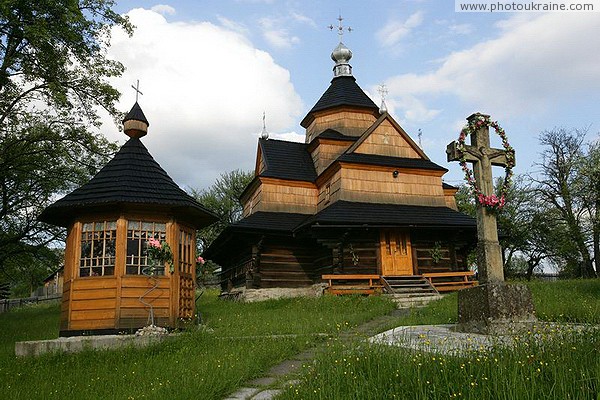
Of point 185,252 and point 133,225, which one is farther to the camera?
point 185,252

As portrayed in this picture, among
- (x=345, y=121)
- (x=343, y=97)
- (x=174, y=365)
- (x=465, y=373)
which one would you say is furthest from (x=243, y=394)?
(x=343, y=97)

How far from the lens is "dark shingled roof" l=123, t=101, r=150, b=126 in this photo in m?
12.6

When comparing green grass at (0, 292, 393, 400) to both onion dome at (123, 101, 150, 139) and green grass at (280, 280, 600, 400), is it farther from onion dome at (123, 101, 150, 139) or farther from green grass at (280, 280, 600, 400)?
onion dome at (123, 101, 150, 139)

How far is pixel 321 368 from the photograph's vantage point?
530cm

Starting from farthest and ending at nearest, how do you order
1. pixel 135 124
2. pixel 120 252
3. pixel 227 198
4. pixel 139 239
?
pixel 227 198
pixel 135 124
pixel 139 239
pixel 120 252

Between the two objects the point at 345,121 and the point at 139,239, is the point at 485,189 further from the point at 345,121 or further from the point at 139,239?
the point at 345,121

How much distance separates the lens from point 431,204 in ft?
68.3

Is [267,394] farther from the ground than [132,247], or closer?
closer

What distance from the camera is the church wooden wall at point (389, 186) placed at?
19.9 m

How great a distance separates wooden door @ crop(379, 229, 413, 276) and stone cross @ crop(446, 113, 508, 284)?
9.50 metres

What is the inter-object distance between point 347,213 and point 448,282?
16.2 ft

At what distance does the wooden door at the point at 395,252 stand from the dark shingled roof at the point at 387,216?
2.67 feet

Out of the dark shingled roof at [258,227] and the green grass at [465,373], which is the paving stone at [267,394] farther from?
the dark shingled roof at [258,227]

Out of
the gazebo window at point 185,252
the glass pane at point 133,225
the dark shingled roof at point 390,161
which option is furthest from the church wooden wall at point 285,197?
the glass pane at point 133,225
